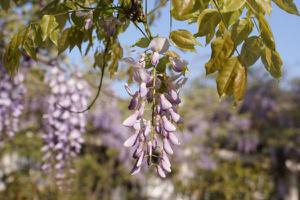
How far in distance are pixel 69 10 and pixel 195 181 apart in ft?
31.0

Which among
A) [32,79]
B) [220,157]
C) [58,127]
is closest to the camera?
[58,127]

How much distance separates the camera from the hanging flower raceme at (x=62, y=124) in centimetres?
440

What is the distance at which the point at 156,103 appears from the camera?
1.56m

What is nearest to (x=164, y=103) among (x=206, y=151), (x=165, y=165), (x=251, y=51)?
(x=165, y=165)

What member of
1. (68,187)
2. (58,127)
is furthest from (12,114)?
(68,187)

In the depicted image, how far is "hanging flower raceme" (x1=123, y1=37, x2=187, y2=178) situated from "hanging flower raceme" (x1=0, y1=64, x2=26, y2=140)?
10.3 ft

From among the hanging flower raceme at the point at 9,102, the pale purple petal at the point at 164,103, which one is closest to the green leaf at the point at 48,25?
the pale purple petal at the point at 164,103

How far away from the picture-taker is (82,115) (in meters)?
4.70

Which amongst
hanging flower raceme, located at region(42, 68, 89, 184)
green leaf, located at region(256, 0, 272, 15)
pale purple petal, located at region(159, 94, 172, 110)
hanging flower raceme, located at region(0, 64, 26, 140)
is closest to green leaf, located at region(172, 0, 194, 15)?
green leaf, located at region(256, 0, 272, 15)

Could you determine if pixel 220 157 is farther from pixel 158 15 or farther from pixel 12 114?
pixel 158 15

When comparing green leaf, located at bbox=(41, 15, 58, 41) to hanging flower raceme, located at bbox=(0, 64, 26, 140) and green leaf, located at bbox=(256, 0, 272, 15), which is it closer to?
green leaf, located at bbox=(256, 0, 272, 15)

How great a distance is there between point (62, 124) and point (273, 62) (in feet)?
10.3

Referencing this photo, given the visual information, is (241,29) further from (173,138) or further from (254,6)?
(173,138)

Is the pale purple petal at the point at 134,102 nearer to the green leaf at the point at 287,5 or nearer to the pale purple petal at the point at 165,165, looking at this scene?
the pale purple petal at the point at 165,165
